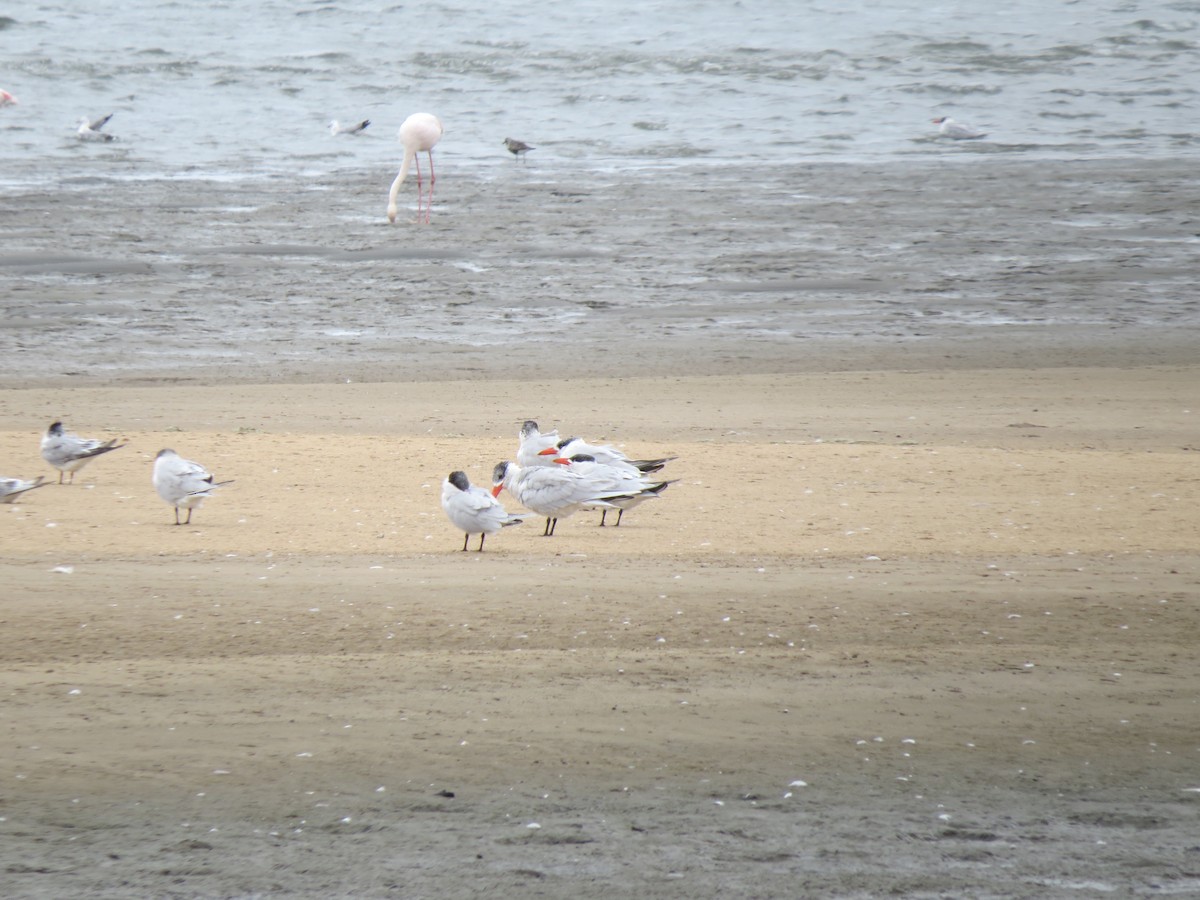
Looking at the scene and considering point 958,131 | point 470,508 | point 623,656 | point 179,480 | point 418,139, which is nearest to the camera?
point 623,656

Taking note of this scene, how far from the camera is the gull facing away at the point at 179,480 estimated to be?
9.41 metres

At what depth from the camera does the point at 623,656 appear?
22.9 ft

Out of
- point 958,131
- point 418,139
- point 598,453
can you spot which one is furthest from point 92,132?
point 598,453

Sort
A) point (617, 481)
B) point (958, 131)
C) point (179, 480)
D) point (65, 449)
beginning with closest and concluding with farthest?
1. point (179, 480)
2. point (617, 481)
3. point (65, 449)
4. point (958, 131)

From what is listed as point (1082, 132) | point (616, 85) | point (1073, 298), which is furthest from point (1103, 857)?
point (616, 85)

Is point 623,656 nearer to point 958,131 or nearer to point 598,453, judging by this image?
point 598,453

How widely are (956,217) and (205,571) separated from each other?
60.0 feet

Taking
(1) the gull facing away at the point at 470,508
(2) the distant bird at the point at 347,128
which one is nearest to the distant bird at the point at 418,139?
(2) the distant bird at the point at 347,128

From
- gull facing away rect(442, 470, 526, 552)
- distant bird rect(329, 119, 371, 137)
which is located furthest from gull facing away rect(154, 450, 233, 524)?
distant bird rect(329, 119, 371, 137)

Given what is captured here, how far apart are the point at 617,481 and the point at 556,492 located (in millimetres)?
387

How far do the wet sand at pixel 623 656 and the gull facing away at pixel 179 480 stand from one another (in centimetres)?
22

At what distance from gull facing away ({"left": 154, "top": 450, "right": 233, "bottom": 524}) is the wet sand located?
224mm

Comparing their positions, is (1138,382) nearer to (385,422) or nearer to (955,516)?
(955,516)

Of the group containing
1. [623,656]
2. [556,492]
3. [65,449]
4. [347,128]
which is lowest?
[347,128]
